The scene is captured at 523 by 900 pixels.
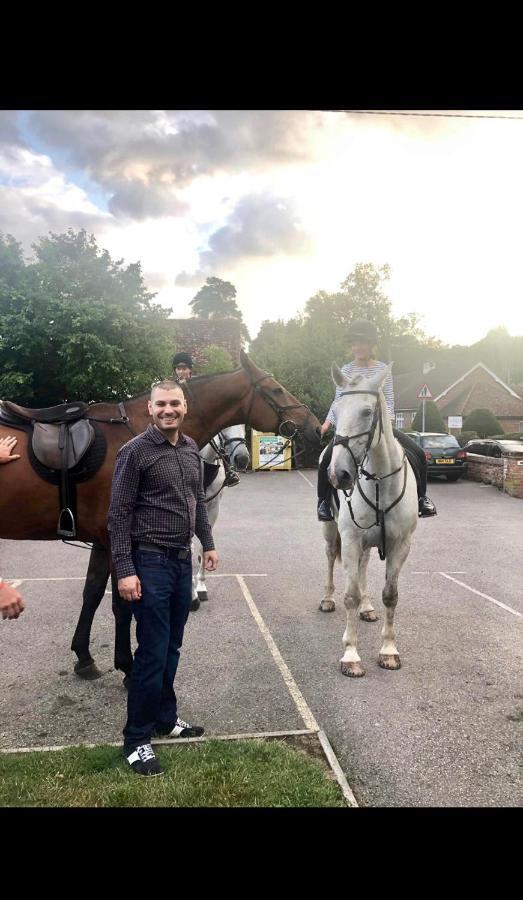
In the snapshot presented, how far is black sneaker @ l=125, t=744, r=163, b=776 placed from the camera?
2.61 meters

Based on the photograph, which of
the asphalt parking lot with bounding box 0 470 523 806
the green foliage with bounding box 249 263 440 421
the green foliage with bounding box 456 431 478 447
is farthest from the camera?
the green foliage with bounding box 456 431 478 447

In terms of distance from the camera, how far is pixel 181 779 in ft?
8.29

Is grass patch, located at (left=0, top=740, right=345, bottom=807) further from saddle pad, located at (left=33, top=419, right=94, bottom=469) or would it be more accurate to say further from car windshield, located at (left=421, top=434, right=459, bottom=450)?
car windshield, located at (left=421, top=434, right=459, bottom=450)

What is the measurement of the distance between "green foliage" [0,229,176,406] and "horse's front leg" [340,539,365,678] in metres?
3.89

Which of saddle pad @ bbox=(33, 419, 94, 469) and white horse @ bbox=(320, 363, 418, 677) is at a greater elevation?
saddle pad @ bbox=(33, 419, 94, 469)

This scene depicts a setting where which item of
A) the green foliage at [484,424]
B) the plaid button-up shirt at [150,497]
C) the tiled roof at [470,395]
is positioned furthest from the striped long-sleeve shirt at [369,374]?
the tiled roof at [470,395]

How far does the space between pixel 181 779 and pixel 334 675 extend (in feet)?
5.48

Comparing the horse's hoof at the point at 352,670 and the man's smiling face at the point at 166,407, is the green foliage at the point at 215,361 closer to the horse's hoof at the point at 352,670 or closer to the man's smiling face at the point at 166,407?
the horse's hoof at the point at 352,670

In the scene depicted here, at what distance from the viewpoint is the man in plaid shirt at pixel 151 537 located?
2.65 metres

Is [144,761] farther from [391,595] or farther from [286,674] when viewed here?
[391,595]

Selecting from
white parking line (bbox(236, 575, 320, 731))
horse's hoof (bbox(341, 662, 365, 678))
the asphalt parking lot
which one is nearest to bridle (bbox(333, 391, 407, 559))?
horse's hoof (bbox(341, 662, 365, 678))

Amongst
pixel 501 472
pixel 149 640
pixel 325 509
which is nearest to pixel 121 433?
pixel 149 640
